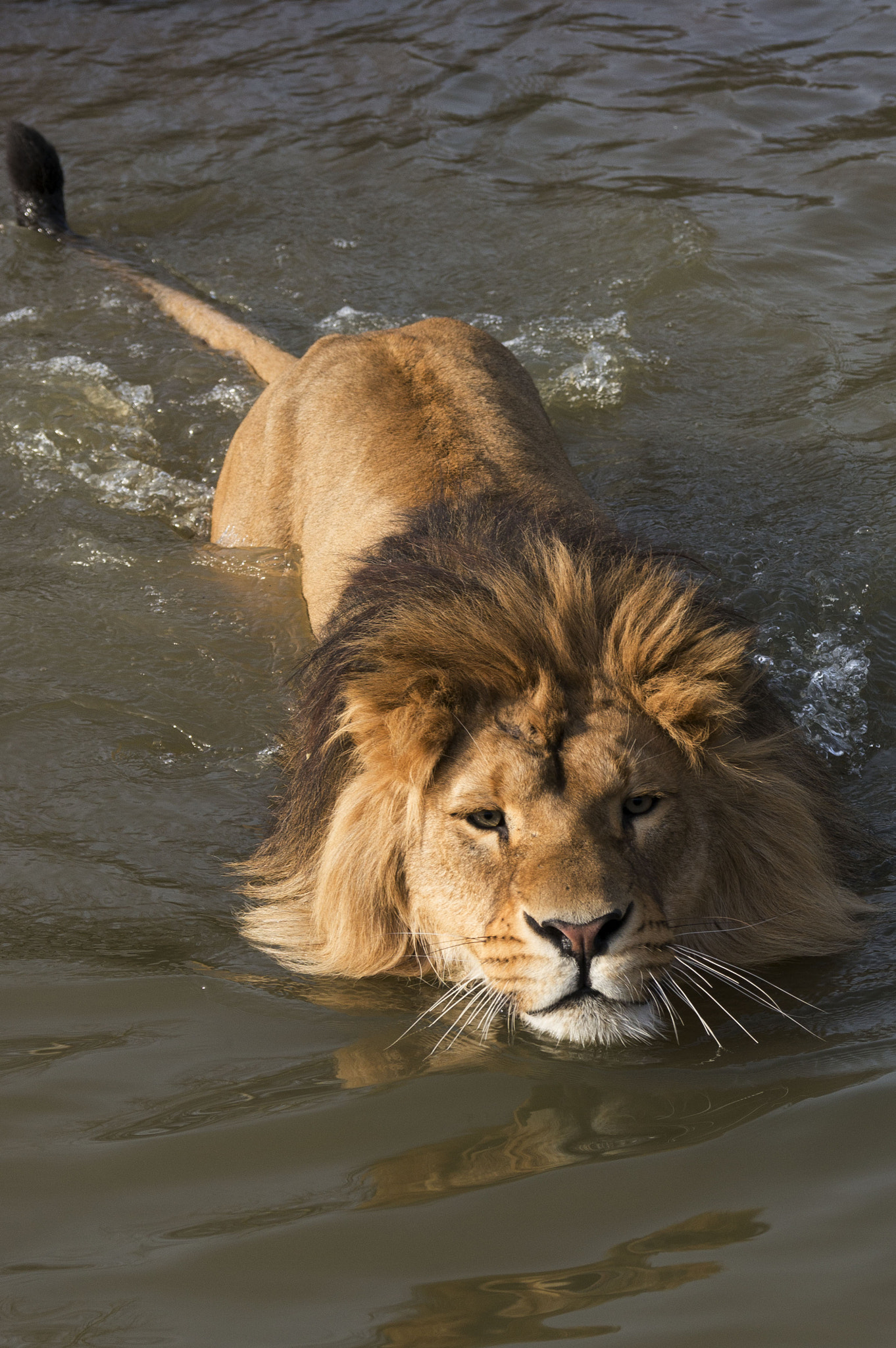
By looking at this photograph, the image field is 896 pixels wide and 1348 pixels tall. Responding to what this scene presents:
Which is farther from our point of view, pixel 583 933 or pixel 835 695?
pixel 835 695

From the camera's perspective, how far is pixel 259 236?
8.91 metres

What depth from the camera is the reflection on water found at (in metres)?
2.07

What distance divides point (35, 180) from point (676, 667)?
620 cm

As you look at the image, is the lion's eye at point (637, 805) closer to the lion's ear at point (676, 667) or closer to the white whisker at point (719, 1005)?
the lion's ear at point (676, 667)

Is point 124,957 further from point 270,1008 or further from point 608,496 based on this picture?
point 608,496

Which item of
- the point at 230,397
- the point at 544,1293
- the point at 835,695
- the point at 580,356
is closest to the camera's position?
the point at 544,1293

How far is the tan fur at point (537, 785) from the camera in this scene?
2914mm

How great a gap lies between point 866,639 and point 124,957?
2.95m

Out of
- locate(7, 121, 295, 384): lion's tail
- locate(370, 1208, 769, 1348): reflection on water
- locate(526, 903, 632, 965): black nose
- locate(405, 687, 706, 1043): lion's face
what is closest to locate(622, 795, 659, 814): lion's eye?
locate(405, 687, 706, 1043): lion's face

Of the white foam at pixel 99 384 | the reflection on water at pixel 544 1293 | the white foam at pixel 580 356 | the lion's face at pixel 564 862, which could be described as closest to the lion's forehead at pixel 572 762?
the lion's face at pixel 564 862

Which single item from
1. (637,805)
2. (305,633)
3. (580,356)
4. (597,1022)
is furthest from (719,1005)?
(580,356)

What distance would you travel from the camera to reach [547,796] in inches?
117

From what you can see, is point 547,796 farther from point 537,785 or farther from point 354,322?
point 354,322

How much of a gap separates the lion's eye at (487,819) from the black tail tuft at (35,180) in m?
5.93
